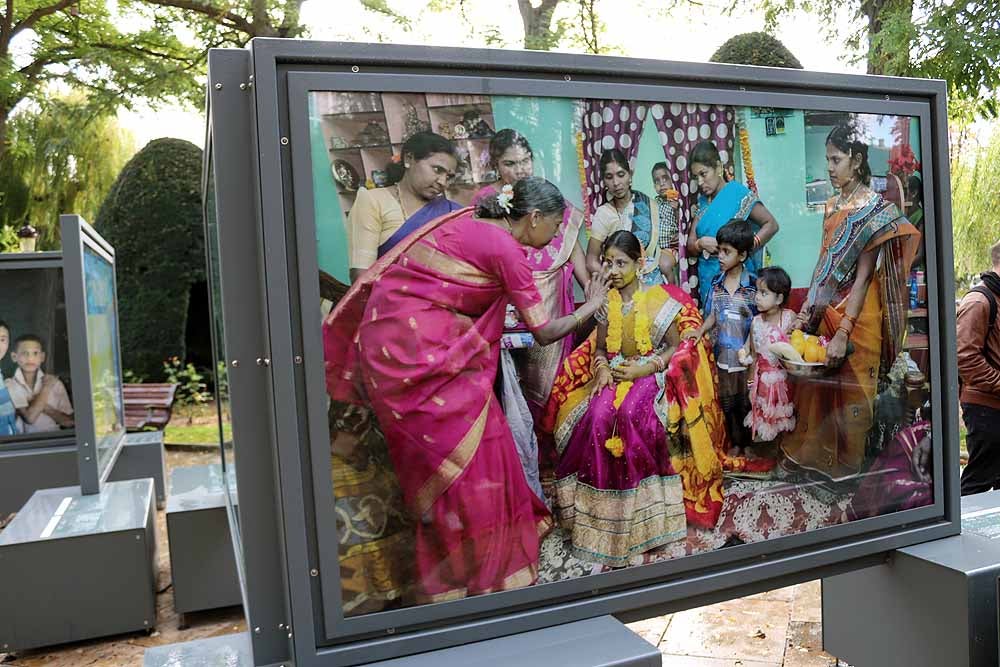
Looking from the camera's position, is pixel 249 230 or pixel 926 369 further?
pixel 926 369

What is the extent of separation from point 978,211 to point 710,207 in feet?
33.3

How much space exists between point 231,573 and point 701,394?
3.53 metres

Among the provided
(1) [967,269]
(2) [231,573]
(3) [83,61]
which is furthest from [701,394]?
(3) [83,61]

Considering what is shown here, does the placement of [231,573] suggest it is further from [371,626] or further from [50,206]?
[50,206]

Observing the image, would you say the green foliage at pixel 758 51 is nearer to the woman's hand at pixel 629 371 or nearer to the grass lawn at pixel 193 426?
the grass lawn at pixel 193 426

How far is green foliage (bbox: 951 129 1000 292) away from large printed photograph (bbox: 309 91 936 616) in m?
9.16

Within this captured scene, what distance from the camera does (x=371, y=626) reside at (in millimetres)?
2213

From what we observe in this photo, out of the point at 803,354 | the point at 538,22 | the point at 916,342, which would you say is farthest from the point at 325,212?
the point at 538,22

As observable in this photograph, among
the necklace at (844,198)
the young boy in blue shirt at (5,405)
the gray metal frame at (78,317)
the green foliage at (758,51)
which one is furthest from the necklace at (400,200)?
the green foliage at (758,51)

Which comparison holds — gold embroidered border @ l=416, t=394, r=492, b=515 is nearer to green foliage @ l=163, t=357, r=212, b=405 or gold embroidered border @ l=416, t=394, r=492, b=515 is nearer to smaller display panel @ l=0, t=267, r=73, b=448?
smaller display panel @ l=0, t=267, r=73, b=448

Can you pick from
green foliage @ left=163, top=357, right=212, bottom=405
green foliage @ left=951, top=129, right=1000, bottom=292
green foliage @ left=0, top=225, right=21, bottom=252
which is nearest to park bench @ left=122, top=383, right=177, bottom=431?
green foliage @ left=163, top=357, right=212, bottom=405

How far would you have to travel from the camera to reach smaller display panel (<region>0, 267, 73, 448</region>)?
7.24 metres

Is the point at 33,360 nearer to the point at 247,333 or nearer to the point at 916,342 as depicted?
the point at 247,333

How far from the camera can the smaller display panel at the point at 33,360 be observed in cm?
724
